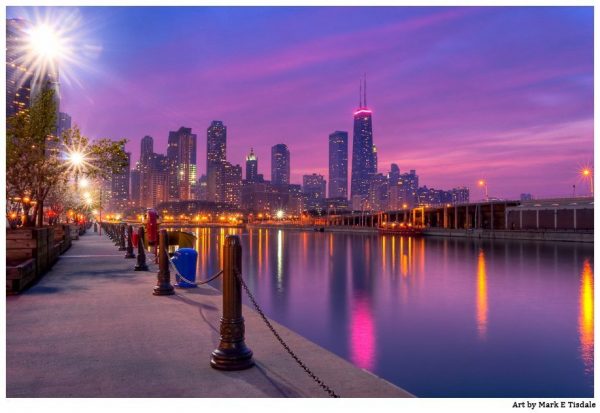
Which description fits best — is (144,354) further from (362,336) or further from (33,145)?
(33,145)

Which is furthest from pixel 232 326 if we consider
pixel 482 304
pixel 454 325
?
pixel 482 304

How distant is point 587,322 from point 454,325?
436 centimetres

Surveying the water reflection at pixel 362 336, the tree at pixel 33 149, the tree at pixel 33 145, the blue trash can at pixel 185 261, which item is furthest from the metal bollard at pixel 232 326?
the tree at pixel 33 145

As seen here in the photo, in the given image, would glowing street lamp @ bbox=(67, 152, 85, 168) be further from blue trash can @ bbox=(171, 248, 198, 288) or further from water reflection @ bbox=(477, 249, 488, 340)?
water reflection @ bbox=(477, 249, 488, 340)

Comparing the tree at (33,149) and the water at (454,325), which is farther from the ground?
the tree at (33,149)

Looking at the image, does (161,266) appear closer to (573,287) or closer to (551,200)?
(573,287)

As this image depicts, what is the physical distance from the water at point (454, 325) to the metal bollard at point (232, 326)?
4.49 meters

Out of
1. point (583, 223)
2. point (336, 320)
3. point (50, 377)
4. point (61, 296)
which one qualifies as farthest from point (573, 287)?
point (583, 223)

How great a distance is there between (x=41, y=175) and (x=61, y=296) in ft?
31.3

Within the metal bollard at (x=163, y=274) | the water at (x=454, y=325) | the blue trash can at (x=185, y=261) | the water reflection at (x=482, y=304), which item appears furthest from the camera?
the water reflection at (x=482, y=304)

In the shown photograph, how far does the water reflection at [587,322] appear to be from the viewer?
1208cm

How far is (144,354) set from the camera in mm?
7012

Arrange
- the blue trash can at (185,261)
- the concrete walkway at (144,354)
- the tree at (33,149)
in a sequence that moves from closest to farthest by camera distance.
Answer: the concrete walkway at (144,354), the blue trash can at (185,261), the tree at (33,149)

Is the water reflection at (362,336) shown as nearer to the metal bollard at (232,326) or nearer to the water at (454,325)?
the water at (454,325)
